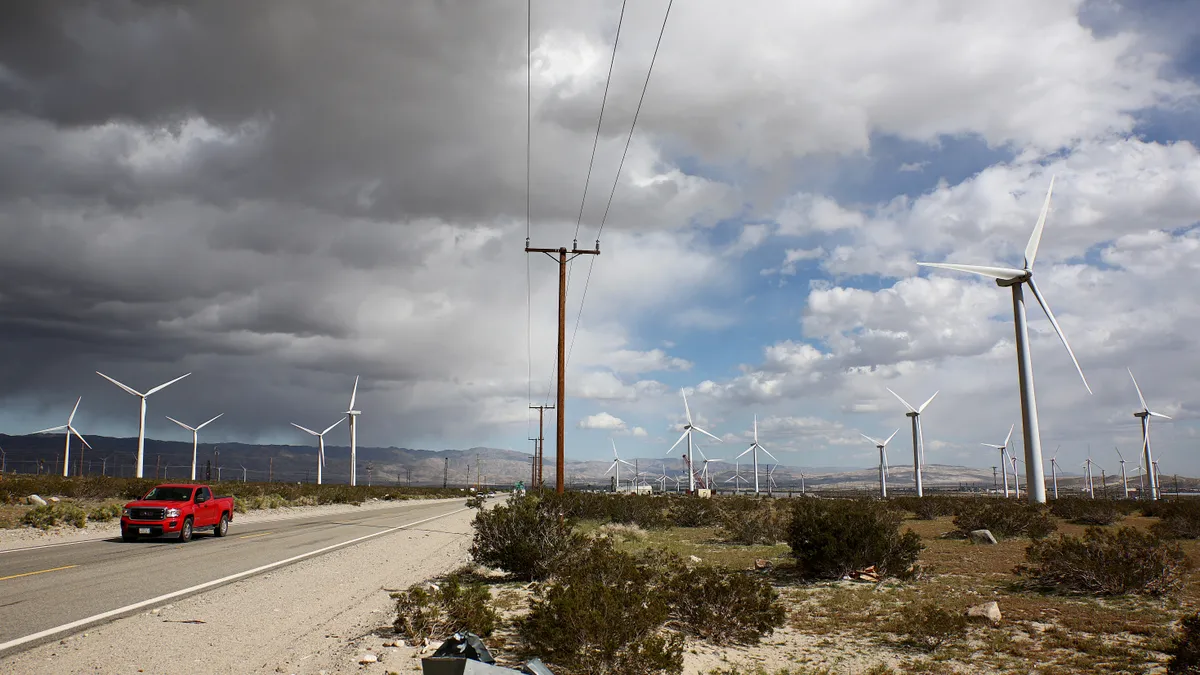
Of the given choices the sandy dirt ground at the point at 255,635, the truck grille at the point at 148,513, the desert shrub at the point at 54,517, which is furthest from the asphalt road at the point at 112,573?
the desert shrub at the point at 54,517

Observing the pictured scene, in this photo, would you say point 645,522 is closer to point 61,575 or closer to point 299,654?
point 61,575

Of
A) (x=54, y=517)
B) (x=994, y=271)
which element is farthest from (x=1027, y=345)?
(x=54, y=517)

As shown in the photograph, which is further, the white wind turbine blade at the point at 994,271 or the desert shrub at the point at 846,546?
the white wind turbine blade at the point at 994,271

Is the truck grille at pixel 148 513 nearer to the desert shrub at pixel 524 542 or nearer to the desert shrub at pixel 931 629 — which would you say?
the desert shrub at pixel 524 542

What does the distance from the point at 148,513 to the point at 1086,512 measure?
4080 centimetres

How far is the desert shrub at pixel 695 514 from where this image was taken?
34.8 meters

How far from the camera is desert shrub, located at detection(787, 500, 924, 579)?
1608 cm

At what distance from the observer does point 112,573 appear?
1534cm

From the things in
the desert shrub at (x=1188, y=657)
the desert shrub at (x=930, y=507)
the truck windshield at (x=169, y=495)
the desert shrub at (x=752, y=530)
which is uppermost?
the truck windshield at (x=169, y=495)

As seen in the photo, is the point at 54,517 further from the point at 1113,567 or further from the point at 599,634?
the point at 1113,567

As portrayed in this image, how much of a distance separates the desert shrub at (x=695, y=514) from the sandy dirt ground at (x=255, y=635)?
2089cm

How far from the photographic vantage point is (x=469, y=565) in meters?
17.3

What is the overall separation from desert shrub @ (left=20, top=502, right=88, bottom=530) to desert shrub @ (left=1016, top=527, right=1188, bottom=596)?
99.9ft

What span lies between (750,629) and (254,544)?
17.9 metres
